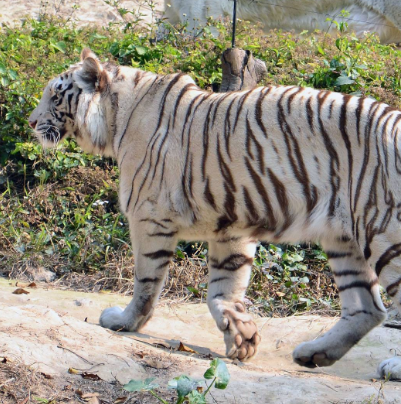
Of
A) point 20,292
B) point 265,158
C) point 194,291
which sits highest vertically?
point 265,158

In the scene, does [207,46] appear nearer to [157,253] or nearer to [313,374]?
[157,253]

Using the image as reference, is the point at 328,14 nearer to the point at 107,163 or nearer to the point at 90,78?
the point at 107,163

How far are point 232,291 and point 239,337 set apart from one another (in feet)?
1.48

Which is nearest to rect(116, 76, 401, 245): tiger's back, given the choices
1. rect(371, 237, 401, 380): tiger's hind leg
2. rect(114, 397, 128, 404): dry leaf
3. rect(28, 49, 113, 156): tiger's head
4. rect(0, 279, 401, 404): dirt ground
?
Answer: rect(371, 237, 401, 380): tiger's hind leg

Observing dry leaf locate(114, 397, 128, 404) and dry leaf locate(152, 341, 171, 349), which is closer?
dry leaf locate(114, 397, 128, 404)

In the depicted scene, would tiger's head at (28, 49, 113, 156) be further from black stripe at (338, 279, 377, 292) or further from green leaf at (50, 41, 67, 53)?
green leaf at (50, 41, 67, 53)

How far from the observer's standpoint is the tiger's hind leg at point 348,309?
4.27m

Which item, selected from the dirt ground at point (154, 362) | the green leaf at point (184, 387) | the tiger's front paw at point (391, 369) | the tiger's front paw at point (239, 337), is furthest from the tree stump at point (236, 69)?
the green leaf at point (184, 387)

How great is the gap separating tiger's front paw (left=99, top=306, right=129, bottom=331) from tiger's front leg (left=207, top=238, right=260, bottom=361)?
60 cm

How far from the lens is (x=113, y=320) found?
4539 mm

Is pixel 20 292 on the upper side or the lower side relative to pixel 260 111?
lower

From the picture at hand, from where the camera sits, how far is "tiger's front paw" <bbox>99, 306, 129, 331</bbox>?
14.8ft

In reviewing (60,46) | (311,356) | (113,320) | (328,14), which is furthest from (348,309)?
(328,14)

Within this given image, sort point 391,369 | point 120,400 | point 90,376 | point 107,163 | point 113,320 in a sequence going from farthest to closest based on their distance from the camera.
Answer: point 107,163, point 113,320, point 391,369, point 90,376, point 120,400
